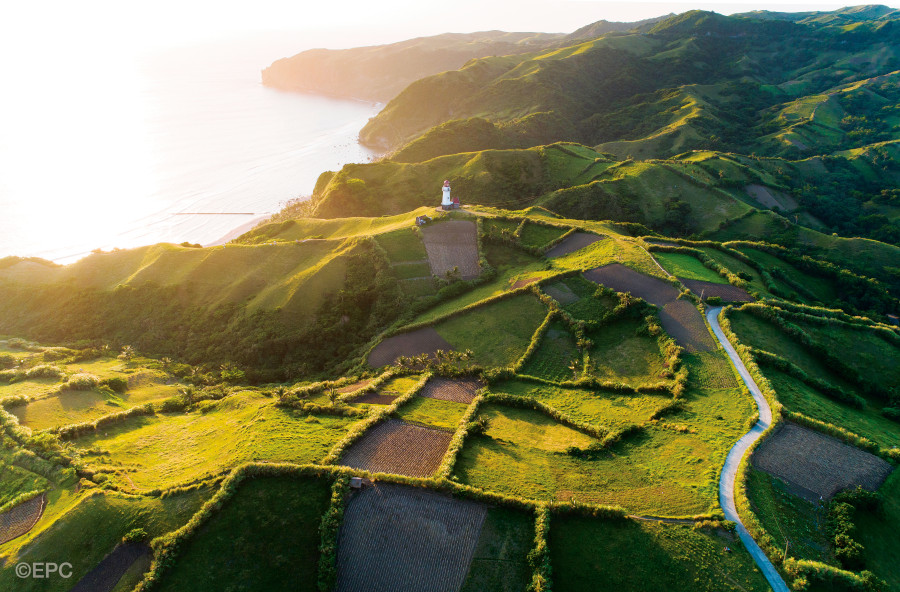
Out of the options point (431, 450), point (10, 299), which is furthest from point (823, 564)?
point (10, 299)

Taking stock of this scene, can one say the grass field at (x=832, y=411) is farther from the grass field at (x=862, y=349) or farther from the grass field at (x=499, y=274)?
the grass field at (x=499, y=274)

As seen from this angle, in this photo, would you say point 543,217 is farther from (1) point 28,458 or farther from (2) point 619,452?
(1) point 28,458

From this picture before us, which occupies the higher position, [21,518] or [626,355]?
[21,518]

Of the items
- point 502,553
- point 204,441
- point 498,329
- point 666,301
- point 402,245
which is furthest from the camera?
point 402,245

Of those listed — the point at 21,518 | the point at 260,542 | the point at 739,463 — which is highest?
the point at 21,518

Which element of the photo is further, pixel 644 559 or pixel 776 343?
pixel 776 343

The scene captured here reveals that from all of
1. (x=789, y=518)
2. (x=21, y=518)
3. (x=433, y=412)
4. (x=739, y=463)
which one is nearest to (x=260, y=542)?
(x=21, y=518)

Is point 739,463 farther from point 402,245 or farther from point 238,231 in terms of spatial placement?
point 238,231
